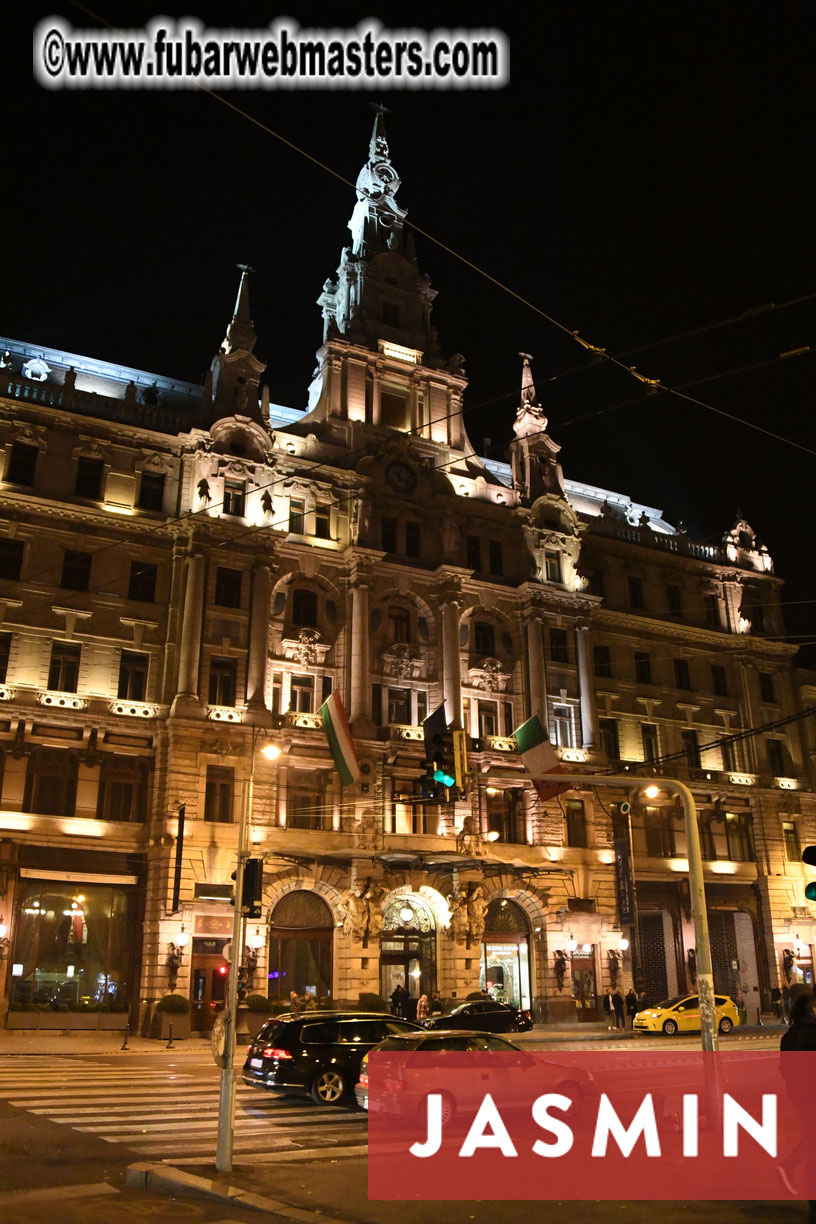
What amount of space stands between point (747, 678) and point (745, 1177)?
166 feet

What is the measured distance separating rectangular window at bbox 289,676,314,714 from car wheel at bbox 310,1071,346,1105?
2653cm

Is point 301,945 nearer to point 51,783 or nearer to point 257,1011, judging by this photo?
point 257,1011

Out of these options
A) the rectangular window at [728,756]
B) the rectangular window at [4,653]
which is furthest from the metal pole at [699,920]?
the rectangular window at [728,756]

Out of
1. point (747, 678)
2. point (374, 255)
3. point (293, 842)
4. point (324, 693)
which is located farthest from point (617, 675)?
point (374, 255)

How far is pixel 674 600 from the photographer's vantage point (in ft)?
196

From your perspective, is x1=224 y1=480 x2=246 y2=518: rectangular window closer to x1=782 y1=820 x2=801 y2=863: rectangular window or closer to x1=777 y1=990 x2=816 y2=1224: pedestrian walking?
→ x1=782 y1=820 x2=801 y2=863: rectangular window

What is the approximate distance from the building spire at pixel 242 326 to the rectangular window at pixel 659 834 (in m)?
30.8

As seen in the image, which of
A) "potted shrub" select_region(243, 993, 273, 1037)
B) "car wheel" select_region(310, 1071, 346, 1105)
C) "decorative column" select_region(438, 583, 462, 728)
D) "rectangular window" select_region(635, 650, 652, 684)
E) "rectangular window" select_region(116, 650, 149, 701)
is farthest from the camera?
"rectangular window" select_region(635, 650, 652, 684)

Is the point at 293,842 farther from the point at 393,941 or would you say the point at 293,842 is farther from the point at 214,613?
the point at 214,613

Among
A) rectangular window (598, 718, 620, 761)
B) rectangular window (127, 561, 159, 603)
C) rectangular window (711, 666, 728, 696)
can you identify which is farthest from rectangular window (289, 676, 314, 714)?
rectangular window (711, 666, 728, 696)

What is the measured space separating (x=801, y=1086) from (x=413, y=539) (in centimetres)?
4224

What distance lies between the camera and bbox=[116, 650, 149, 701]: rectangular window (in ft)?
140

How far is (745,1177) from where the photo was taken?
1174cm

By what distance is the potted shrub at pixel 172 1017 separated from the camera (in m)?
36.3
